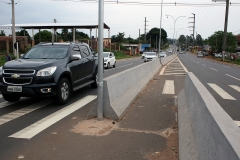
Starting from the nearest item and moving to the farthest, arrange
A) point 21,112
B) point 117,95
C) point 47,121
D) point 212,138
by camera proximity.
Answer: point 212,138 → point 47,121 → point 117,95 → point 21,112

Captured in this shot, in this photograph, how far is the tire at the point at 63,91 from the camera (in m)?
7.29

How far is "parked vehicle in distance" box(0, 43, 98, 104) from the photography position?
22.6ft

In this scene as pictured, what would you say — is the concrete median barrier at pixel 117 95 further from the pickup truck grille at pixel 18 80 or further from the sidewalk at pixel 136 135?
the pickup truck grille at pixel 18 80

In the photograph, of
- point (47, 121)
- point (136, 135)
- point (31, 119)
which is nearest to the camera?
point (136, 135)

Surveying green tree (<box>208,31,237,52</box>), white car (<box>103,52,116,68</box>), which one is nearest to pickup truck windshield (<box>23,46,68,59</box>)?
white car (<box>103,52,116,68</box>)

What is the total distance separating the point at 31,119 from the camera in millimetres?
6129

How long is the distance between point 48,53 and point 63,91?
5.40 ft

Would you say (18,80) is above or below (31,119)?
above

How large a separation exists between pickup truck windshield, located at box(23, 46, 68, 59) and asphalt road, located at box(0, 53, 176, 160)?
143 centimetres

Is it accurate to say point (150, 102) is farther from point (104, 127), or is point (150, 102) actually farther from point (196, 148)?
point (196, 148)

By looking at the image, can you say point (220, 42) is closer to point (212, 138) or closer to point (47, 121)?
point (47, 121)

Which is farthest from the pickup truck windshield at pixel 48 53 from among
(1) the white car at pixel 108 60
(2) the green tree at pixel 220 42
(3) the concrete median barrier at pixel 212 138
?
(2) the green tree at pixel 220 42

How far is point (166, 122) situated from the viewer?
19.6 feet

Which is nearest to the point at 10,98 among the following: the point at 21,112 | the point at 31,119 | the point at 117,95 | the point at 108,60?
the point at 21,112
